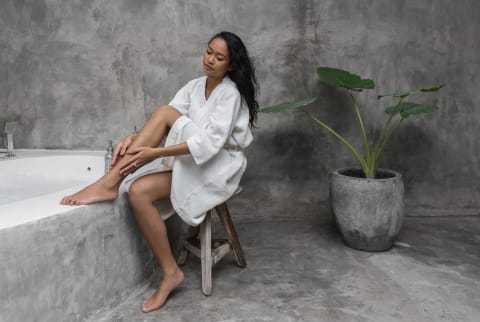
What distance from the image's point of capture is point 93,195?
1496mm

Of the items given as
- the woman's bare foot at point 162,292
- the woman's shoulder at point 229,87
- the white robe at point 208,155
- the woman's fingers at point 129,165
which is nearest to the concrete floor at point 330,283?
the woman's bare foot at point 162,292

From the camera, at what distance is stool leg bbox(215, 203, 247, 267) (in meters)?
1.84

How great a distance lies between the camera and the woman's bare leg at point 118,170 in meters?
1.47

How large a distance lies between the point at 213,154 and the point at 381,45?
1468 mm

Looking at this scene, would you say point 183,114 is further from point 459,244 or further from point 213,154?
point 459,244

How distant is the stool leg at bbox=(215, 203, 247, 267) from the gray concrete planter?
0.58m

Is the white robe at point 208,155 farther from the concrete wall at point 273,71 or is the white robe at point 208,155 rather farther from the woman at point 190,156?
the concrete wall at point 273,71

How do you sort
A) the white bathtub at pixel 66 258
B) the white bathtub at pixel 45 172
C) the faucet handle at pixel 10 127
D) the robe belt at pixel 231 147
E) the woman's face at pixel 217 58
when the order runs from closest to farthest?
the white bathtub at pixel 66 258, the woman's face at pixel 217 58, the robe belt at pixel 231 147, the white bathtub at pixel 45 172, the faucet handle at pixel 10 127

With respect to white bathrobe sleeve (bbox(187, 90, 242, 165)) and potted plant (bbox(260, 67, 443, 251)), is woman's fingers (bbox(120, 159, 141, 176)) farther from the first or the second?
potted plant (bbox(260, 67, 443, 251))

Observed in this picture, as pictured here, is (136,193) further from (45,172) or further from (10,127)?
(10,127)

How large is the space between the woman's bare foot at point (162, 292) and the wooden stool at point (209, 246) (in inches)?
4.5

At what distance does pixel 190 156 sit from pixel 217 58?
1.30ft

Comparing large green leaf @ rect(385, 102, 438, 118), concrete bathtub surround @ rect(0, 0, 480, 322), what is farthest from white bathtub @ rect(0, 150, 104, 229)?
large green leaf @ rect(385, 102, 438, 118)

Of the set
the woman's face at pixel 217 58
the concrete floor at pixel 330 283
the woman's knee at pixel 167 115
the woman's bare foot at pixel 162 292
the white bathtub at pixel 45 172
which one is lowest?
the concrete floor at pixel 330 283
